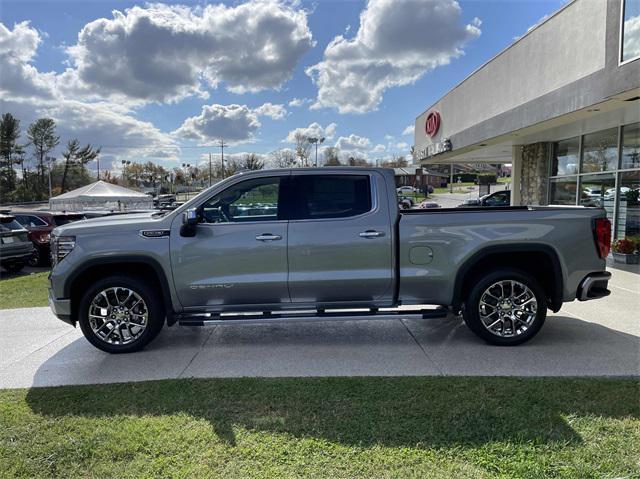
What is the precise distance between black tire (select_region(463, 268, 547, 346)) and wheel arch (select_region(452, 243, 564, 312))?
114mm

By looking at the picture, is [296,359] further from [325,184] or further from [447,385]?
[325,184]

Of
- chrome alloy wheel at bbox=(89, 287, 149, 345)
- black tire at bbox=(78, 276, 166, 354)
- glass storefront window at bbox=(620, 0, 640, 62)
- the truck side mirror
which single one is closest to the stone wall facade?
glass storefront window at bbox=(620, 0, 640, 62)

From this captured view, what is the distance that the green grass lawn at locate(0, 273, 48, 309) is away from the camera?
765cm

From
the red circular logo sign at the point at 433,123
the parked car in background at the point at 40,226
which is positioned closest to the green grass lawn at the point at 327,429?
the parked car in background at the point at 40,226

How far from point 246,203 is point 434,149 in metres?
16.0

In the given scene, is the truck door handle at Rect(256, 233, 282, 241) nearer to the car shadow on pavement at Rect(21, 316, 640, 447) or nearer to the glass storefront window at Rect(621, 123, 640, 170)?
the car shadow on pavement at Rect(21, 316, 640, 447)

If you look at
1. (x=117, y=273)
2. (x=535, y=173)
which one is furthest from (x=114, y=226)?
(x=535, y=173)

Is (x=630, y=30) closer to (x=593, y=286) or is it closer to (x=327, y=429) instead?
(x=593, y=286)

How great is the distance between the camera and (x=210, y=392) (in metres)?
3.82

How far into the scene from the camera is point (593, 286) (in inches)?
186

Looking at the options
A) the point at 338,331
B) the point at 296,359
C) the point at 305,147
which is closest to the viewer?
the point at 296,359

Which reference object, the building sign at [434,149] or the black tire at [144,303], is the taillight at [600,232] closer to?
the black tire at [144,303]

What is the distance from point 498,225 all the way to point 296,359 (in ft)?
8.40

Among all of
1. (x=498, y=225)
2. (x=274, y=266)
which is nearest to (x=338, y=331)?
(x=274, y=266)
